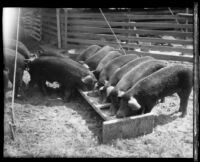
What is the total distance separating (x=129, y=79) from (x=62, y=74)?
1.61 meters

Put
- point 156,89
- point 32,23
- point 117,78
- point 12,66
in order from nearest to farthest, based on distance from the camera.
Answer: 1. point 156,89
2. point 12,66
3. point 117,78
4. point 32,23

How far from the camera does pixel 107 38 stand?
10141mm

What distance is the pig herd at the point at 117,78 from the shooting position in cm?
530

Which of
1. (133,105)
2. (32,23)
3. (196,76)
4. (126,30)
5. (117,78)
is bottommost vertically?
(133,105)

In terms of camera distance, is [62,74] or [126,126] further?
[62,74]

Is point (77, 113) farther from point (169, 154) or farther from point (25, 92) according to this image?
point (169, 154)

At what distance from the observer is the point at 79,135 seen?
4.93 metres

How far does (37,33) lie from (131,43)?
396 cm

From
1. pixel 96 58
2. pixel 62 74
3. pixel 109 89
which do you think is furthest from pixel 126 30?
pixel 109 89

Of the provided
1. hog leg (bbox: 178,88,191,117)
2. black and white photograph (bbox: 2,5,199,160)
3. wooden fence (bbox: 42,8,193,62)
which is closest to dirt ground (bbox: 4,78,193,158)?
black and white photograph (bbox: 2,5,199,160)

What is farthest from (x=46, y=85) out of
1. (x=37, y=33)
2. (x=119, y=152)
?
(x=37, y=33)

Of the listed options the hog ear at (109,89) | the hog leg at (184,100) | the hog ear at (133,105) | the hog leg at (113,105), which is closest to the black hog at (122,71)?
the hog ear at (109,89)

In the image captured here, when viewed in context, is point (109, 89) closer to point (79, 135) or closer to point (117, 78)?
point (117, 78)
